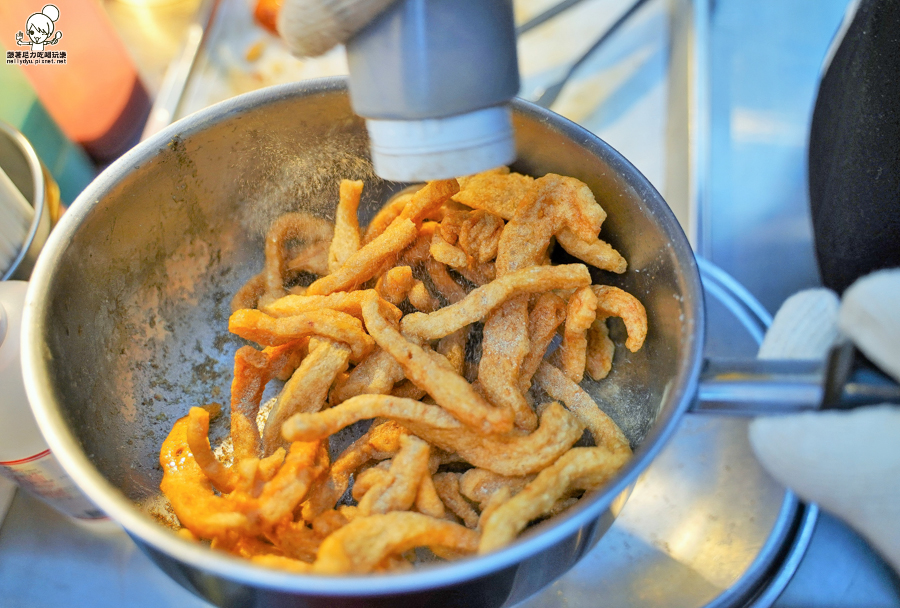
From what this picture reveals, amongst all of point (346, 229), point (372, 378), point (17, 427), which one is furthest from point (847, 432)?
point (17, 427)

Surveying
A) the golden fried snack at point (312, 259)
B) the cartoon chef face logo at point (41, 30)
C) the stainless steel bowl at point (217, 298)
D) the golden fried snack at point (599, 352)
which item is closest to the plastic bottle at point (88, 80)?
the cartoon chef face logo at point (41, 30)

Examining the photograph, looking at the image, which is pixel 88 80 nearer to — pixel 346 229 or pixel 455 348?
pixel 346 229

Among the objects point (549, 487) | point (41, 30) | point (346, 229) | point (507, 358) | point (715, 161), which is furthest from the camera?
point (715, 161)

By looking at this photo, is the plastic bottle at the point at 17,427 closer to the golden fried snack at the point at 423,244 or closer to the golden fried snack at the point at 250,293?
the golden fried snack at the point at 250,293

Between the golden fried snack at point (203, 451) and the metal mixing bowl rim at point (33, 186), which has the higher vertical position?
the metal mixing bowl rim at point (33, 186)

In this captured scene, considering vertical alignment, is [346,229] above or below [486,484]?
above

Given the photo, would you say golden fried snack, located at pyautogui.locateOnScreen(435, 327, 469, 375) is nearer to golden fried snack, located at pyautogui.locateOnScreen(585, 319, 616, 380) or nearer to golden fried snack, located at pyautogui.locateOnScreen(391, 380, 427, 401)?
golden fried snack, located at pyautogui.locateOnScreen(391, 380, 427, 401)

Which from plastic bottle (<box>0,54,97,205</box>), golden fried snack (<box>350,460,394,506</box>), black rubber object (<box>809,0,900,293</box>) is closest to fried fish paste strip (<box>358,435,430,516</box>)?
golden fried snack (<box>350,460,394,506</box>)
